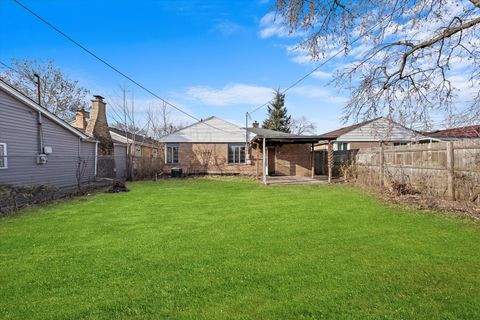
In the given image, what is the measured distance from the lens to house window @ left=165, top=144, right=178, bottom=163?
21391 mm

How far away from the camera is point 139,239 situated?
200 inches

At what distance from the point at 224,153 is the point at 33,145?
12.2 metres

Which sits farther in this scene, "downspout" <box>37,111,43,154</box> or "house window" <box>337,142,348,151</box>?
"house window" <box>337,142,348,151</box>

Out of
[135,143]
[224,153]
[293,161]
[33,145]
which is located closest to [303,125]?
[293,161]

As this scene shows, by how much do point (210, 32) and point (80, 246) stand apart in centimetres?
1153

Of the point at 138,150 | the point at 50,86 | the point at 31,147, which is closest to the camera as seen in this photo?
the point at 31,147

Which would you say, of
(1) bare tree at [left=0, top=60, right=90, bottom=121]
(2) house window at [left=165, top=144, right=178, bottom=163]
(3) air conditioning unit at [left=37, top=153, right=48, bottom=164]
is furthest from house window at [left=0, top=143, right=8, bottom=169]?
(1) bare tree at [left=0, top=60, right=90, bottom=121]

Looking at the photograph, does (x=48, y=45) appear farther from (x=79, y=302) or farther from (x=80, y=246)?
(x=79, y=302)

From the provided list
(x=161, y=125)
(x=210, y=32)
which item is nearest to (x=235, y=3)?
(x=210, y=32)

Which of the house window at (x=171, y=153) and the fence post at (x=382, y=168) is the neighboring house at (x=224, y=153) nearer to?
the house window at (x=171, y=153)

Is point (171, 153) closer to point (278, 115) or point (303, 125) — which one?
point (278, 115)

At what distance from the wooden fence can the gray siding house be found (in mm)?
13631

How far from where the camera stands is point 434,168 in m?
8.69

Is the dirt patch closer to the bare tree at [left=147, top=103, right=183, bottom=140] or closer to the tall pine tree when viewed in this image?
the bare tree at [left=147, top=103, right=183, bottom=140]
